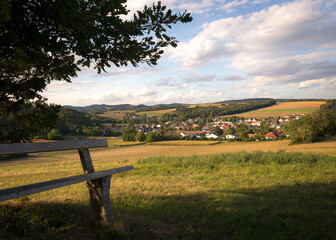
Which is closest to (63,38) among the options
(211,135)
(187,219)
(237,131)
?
(187,219)

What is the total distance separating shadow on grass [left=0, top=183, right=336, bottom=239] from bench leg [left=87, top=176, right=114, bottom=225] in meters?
0.14

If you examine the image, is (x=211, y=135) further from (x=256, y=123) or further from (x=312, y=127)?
(x=312, y=127)

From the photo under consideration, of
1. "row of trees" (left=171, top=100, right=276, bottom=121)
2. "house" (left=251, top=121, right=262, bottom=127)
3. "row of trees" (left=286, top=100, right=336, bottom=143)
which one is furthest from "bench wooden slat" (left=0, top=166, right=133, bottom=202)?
"row of trees" (left=171, top=100, right=276, bottom=121)

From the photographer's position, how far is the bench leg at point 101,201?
3.44 metres

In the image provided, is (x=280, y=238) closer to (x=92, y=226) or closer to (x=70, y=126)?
(x=92, y=226)

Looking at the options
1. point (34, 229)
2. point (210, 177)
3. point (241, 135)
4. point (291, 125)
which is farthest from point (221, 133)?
point (34, 229)

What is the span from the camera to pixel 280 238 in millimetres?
3168

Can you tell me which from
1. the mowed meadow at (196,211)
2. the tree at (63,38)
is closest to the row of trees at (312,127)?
the mowed meadow at (196,211)

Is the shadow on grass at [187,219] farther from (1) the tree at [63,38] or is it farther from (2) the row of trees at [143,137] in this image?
(2) the row of trees at [143,137]

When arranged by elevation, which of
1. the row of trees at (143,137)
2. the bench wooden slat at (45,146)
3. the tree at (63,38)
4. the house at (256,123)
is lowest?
the house at (256,123)

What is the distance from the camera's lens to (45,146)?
2.73m

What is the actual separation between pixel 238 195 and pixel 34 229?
4213mm

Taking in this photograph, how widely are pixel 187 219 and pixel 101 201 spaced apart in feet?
4.89

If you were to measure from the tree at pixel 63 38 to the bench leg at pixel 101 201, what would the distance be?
1.90m
